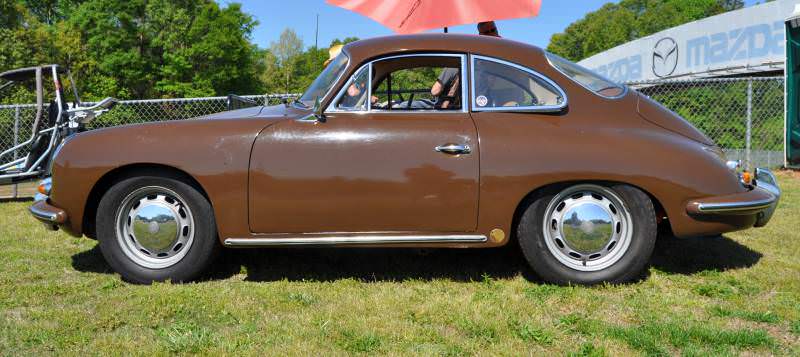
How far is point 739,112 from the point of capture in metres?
11.6

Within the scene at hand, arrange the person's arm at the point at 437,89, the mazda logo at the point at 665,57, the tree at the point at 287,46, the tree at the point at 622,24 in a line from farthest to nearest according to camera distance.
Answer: the tree at the point at 287,46 < the tree at the point at 622,24 < the mazda logo at the point at 665,57 < the person's arm at the point at 437,89

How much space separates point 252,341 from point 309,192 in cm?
100

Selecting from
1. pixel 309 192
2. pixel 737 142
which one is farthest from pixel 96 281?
pixel 737 142

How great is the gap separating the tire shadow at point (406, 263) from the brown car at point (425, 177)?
1.42ft

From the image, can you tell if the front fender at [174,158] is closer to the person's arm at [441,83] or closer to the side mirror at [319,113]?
the side mirror at [319,113]

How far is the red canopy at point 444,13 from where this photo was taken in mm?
5008

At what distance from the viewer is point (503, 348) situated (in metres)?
2.64

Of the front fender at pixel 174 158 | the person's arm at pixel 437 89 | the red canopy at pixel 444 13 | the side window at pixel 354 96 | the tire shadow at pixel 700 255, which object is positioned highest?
the red canopy at pixel 444 13

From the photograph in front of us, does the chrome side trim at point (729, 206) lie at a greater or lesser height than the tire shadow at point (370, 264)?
greater

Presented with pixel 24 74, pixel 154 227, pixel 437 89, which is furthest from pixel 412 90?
pixel 24 74

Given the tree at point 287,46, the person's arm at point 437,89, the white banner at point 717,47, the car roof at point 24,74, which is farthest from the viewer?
the tree at point 287,46

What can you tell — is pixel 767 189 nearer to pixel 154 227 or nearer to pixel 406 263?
pixel 406 263

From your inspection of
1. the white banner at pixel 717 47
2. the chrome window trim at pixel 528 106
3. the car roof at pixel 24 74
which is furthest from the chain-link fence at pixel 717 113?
the chrome window trim at pixel 528 106

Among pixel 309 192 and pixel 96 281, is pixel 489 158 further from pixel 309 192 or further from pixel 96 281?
pixel 96 281
